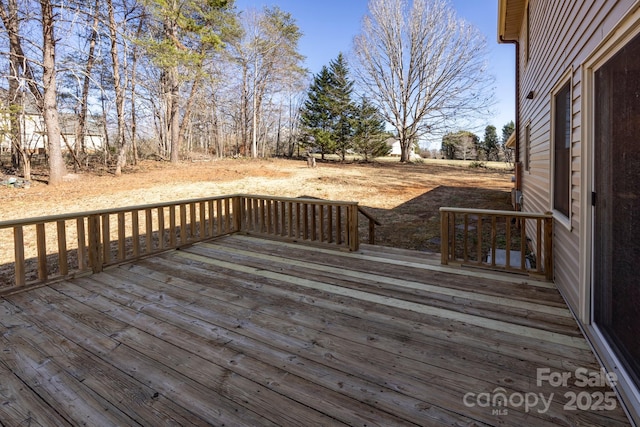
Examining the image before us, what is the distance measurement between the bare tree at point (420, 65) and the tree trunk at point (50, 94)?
15.0 meters

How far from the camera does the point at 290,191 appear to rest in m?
10.3

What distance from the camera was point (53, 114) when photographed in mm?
10273

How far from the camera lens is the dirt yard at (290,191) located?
24.3ft

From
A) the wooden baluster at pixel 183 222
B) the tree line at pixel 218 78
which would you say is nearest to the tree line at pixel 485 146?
Answer: the tree line at pixel 218 78

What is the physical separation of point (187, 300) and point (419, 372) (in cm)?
204

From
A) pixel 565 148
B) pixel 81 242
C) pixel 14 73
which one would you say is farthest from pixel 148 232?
pixel 14 73

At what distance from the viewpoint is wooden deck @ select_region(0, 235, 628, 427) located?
5.38 ft

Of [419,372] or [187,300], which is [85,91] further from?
[419,372]

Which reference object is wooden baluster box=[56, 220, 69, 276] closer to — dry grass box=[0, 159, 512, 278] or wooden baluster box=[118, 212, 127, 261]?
wooden baluster box=[118, 212, 127, 261]

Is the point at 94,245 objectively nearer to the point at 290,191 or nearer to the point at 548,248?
the point at 548,248

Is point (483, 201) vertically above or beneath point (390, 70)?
beneath

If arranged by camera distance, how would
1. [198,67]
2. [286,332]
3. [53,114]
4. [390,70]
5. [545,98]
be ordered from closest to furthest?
[286,332] < [545,98] < [53,114] < [198,67] < [390,70]

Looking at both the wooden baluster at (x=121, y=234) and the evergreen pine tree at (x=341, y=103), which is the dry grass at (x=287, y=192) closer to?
the wooden baluster at (x=121, y=234)

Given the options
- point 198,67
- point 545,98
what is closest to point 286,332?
point 545,98
